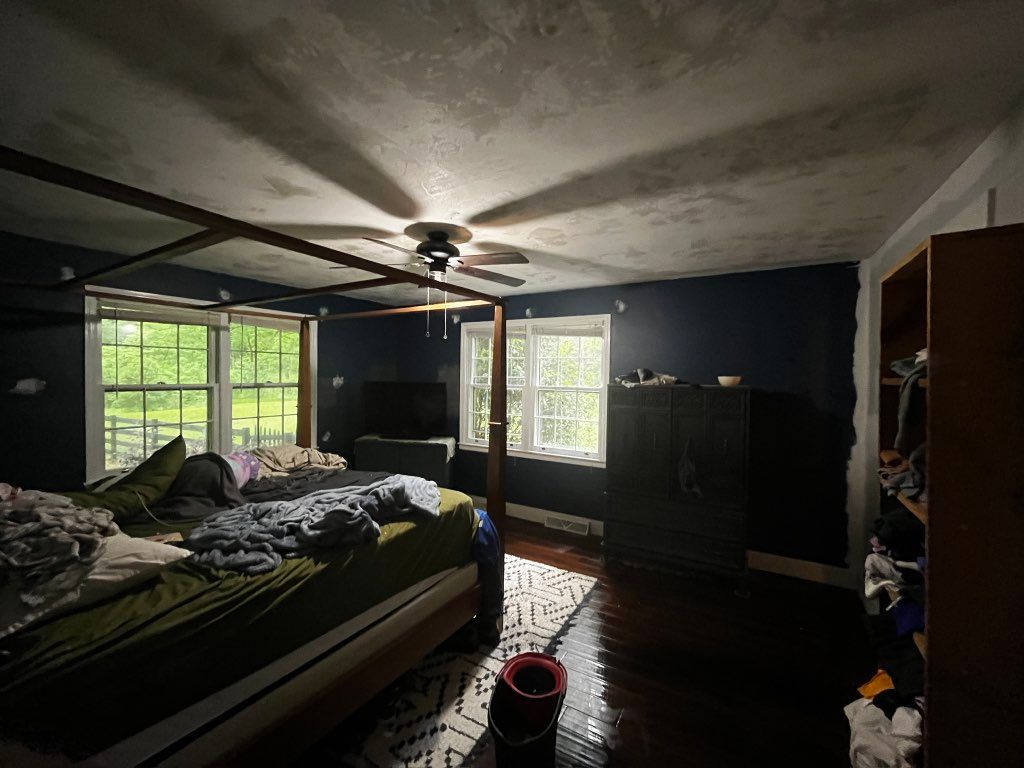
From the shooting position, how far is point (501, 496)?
2758mm

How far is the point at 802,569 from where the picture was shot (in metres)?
3.35

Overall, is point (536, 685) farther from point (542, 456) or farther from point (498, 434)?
point (542, 456)

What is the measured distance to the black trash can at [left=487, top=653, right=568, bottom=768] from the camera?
155cm

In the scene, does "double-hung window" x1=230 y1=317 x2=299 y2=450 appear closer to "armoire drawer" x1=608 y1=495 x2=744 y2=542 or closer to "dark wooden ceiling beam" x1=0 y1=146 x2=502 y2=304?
"dark wooden ceiling beam" x1=0 y1=146 x2=502 y2=304

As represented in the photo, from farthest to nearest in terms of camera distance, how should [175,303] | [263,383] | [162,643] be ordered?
[263,383]
[175,303]
[162,643]

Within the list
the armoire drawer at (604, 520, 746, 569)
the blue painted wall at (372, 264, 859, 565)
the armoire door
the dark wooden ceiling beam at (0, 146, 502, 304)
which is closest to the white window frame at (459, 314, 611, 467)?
the blue painted wall at (372, 264, 859, 565)

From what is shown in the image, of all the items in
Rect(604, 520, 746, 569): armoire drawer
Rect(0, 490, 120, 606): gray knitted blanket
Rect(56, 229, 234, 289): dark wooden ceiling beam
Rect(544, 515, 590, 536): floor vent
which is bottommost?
Rect(544, 515, 590, 536): floor vent

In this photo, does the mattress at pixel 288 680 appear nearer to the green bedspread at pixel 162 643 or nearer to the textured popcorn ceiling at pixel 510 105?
the green bedspread at pixel 162 643

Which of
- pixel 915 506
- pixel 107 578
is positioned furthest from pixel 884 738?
pixel 107 578

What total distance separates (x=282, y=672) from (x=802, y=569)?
12.2 feet

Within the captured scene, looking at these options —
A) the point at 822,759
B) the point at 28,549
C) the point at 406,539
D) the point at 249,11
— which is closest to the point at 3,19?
the point at 249,11

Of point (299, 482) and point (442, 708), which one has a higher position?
point (299, 482)

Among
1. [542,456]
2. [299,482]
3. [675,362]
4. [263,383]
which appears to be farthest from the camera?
[542,456]

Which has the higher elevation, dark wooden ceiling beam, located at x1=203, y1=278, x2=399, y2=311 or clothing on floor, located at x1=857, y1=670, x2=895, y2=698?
dark wooden ceiling beam, located at x1=203, y1=278, x2=399, y2=311
